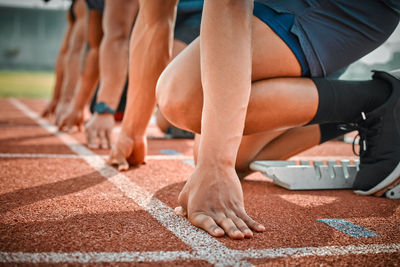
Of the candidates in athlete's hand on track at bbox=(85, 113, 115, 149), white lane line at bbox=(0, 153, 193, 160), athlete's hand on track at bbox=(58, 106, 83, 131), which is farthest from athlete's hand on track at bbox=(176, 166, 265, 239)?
athlete's hand on track at bbox=(58, 106, 83, 131)

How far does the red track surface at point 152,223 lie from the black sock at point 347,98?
1.42 feet

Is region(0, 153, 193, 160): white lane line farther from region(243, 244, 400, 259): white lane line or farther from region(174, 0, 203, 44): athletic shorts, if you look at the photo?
region(243, 244, 400, 259): white lane line

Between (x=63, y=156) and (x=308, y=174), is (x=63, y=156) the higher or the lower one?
the lower one

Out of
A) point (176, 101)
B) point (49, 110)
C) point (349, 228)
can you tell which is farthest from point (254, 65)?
point (49, 110)

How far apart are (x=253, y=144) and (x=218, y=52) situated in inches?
43.0

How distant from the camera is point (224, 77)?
1.51 metres

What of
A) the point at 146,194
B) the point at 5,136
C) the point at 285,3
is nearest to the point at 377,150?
the point at 285,3

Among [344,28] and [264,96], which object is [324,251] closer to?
[264,96]

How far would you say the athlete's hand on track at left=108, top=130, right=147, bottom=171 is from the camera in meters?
2.69

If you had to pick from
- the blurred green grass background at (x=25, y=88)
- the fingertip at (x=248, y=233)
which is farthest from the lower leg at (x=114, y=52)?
the blurred green grass background at (x=25, y=88)

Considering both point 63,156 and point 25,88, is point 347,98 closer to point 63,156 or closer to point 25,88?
point 63,156

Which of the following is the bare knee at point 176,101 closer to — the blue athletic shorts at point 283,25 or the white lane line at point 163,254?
the blue athletic shorts at point 283,25

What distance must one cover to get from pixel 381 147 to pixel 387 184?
0.64ft

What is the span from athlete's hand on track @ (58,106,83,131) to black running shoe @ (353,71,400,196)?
11.9 ft
